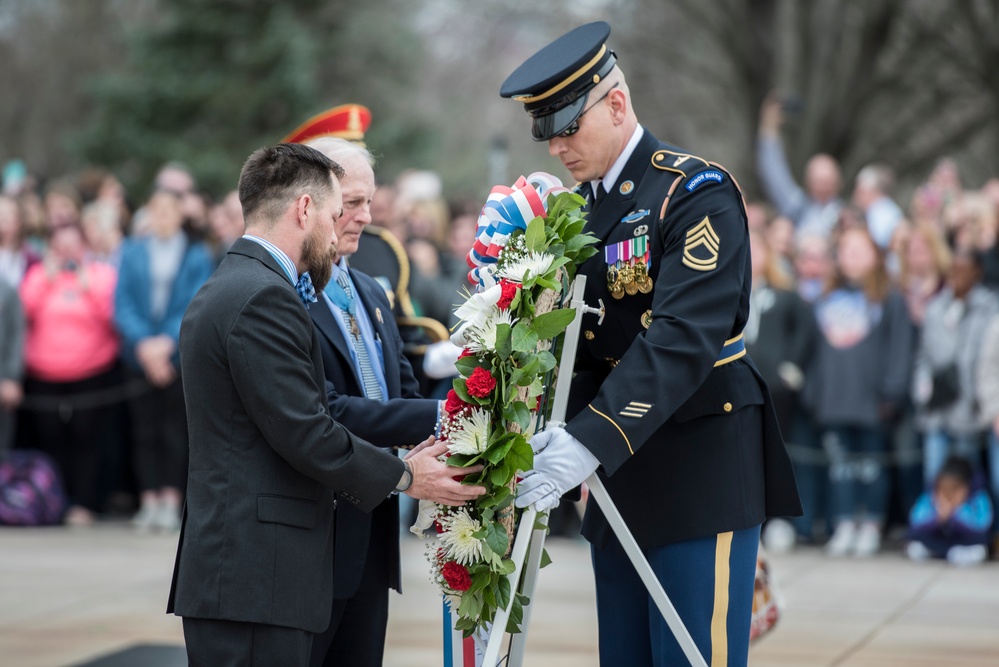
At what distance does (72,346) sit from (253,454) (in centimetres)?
684

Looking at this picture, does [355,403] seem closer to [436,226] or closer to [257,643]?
[257,643]

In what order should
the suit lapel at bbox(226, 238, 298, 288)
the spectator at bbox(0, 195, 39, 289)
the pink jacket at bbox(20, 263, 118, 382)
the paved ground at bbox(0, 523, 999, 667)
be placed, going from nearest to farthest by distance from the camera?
the suit lapel at bbox(226, 238, 298, 288), the paved ground at bbox(0, 523, 999, 667), the pink jacket at bbox(20, 263, 118, 382), the spectator at bbox(0, 195, 39, 289)

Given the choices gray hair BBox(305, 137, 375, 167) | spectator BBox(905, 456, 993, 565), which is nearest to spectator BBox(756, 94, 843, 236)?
spectator BBox(905, 456, 993, 565)

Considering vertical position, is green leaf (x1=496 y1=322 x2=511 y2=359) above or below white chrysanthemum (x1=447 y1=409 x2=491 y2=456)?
above

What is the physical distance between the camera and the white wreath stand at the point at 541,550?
3.69 m

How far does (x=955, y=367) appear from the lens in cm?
891

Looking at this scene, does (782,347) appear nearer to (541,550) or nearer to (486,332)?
(541,550)

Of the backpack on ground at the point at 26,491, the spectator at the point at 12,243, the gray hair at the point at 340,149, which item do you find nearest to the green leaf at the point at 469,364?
the gray hair at the point at 340,149

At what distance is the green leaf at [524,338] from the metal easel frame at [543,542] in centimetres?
16

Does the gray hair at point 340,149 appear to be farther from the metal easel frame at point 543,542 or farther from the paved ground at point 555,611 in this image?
the paved ground at point 555,611

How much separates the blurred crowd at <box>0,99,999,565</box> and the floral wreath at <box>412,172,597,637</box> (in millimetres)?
4632

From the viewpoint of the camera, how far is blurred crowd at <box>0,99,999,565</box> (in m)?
8.88

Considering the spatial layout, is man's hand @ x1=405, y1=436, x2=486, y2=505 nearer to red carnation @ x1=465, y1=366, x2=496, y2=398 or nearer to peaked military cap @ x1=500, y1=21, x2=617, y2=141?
red carnation @ x1=465, y1=366, x2=496, y2=398

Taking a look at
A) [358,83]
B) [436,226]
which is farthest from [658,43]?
[436,226]
